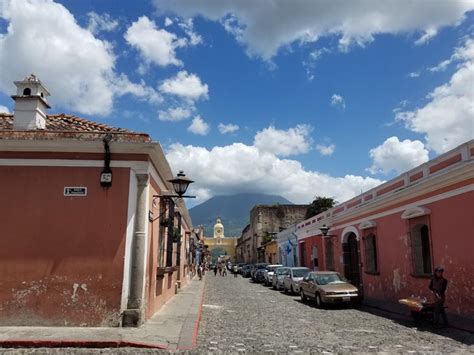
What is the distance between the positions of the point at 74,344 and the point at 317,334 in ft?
16.7

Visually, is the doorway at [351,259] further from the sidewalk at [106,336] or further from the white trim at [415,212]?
the sidewalk at [106,336]

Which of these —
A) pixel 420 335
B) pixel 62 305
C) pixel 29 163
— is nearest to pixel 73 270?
pixel 62 305

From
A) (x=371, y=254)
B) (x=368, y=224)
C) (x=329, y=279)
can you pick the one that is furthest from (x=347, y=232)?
(x=329, y=279)

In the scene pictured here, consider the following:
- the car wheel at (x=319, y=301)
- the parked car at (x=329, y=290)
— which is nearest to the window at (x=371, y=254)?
the parked car at (x=329, y=290)

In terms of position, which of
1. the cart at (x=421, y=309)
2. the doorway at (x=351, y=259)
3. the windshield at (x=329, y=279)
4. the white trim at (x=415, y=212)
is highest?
the white trim at (x=415, y=212)

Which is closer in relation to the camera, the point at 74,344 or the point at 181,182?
the point at 74,344

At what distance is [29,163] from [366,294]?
14.8 metres

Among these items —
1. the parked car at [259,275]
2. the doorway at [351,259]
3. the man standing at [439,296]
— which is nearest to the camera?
the man standing at [439,296]

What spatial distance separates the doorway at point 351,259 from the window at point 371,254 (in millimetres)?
1780

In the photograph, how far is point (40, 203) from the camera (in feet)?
32.8

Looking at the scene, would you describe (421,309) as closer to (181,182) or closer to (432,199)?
(432,199)

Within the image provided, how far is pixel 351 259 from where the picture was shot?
21.9m

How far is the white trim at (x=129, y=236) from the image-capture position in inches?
384

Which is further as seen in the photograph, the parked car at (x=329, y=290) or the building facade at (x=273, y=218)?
the building facade at (x=273, y=218)
